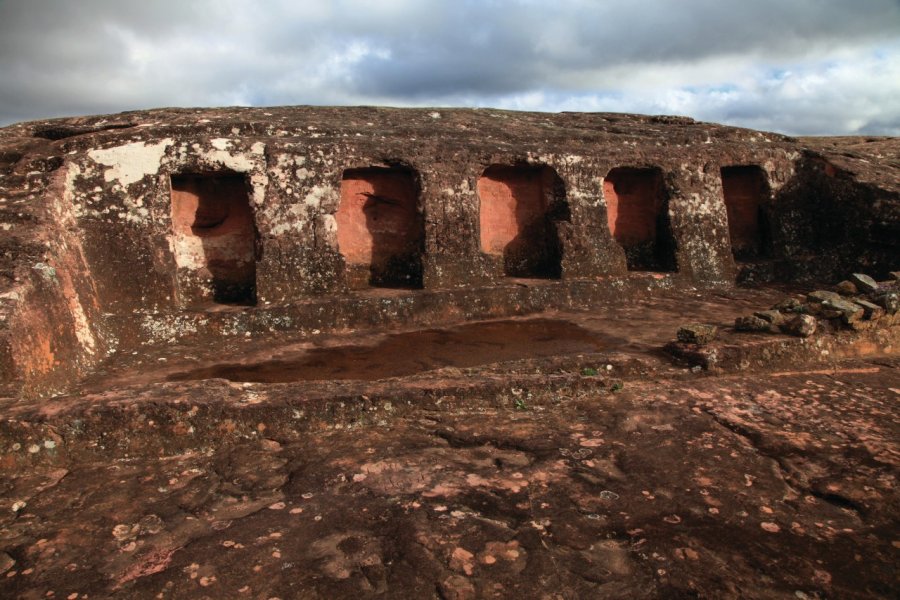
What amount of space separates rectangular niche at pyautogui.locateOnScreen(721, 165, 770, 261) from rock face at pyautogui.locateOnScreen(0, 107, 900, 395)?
0.09 feet

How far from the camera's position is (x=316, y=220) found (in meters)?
6.57

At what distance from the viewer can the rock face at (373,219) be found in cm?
571

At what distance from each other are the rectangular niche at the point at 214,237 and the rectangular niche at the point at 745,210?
6.69 metres

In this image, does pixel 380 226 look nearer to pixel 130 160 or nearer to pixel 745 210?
pixel 130 160

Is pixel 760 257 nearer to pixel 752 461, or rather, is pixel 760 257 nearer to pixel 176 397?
pixel 752 461

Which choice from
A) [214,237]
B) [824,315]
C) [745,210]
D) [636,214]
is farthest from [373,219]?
[745,210]

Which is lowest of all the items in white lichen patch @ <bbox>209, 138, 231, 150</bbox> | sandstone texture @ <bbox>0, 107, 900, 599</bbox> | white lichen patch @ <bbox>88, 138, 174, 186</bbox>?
sandstone texture @ <bbox>0, 107, 900, 599</bbox>

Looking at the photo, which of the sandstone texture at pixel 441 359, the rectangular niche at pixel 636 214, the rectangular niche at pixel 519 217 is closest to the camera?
the sandstone texture at pixel 441 359

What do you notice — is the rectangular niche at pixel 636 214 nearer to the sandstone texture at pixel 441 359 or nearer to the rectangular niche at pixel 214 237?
the sandstone texture at pixel 441 359

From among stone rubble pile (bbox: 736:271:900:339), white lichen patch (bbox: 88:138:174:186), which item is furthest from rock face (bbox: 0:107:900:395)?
stone rubble pile (bbox: 736:271:900:339)

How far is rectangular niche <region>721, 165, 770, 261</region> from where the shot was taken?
8.89 metres

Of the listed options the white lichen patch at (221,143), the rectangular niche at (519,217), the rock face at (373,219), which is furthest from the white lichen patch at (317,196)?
the rectangular niche at (519,217)

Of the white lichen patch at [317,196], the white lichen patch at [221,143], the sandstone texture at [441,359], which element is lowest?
the sandstone texture at [441,359]

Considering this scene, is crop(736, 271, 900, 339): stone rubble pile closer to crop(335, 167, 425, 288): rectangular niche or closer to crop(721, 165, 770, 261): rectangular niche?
crop(721, 165, 770, 261): rectangular niche
